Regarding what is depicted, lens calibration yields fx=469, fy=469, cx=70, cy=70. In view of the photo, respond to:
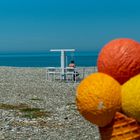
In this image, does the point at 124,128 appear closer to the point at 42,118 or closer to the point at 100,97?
the point at 100,97

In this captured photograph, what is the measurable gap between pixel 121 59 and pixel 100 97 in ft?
1.57

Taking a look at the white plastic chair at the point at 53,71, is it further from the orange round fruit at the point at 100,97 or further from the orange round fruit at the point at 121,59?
the orange round fruit at the point at 100,97

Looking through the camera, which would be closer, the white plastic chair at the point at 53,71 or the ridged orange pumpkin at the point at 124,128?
the ridged orange pumpkin at the point at 124,128

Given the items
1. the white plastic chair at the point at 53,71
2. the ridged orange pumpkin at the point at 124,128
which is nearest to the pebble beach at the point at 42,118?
the white plastic chair at the point at 53,71

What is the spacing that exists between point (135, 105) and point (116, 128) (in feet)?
1.35

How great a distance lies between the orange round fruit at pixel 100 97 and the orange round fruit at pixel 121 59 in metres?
0.13

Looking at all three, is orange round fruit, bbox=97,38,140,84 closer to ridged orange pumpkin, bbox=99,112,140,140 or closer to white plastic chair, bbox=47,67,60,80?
ridged orange pumpkin, bbox=99,112,140,140

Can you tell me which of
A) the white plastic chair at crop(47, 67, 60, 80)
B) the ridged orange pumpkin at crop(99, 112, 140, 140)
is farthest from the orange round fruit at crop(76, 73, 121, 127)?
the white plastic chair at crop(47, 67, 60, 80)

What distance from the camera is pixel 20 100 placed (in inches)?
816

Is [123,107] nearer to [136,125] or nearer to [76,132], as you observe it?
[136,125]

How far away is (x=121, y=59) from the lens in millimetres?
4891

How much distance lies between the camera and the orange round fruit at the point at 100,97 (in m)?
4.74

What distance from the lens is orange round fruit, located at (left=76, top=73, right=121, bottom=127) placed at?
4738mm

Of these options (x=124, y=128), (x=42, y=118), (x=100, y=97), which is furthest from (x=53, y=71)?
(x=100, y=97)
